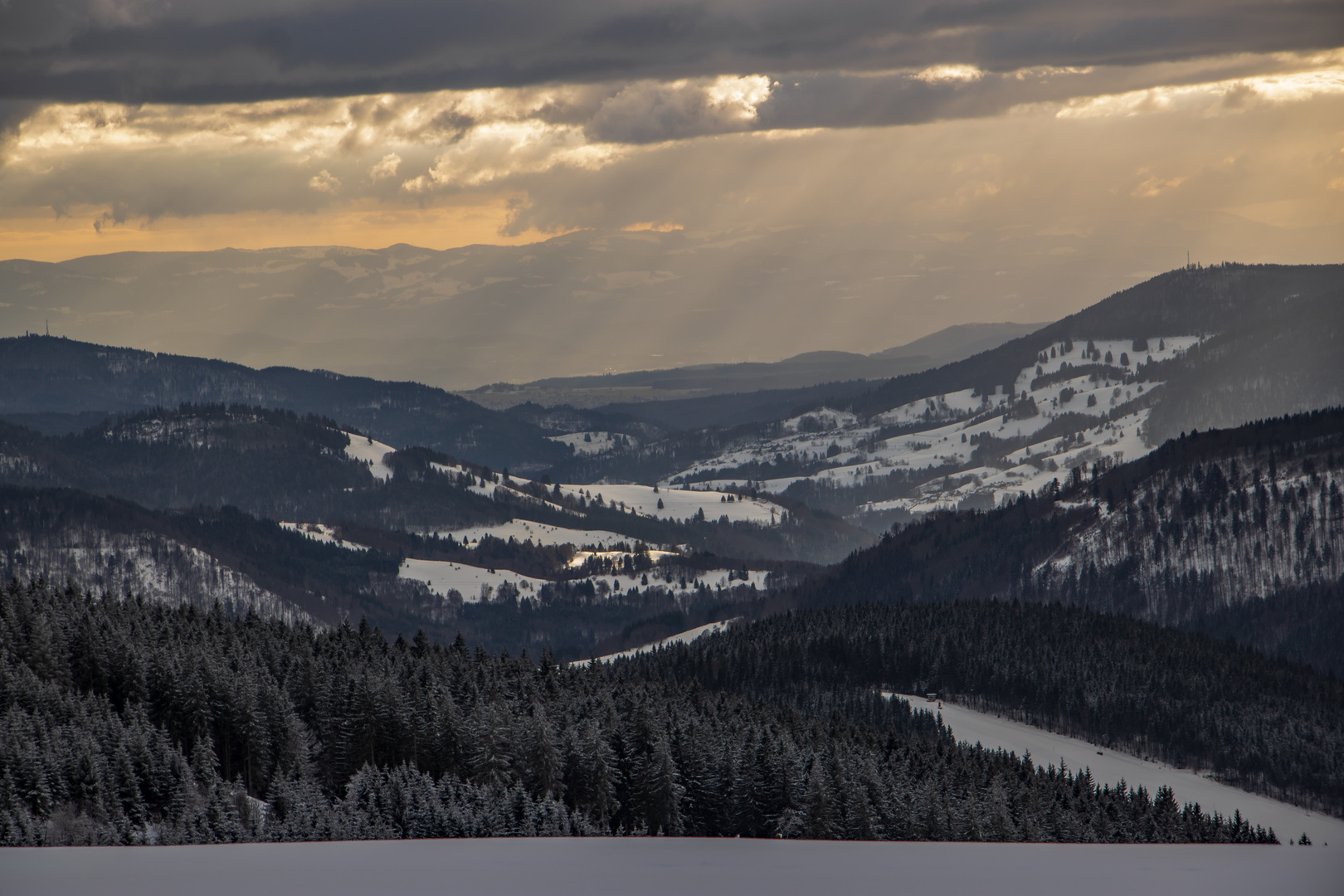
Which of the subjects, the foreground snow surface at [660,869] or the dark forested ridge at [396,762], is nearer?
the foreground snow surface at [660,869]

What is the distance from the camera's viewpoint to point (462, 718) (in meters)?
115

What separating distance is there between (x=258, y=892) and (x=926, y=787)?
273ft

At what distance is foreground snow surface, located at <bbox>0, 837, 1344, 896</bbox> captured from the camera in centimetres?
4612

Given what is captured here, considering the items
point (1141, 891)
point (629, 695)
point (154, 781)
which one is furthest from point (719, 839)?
point (629, 695)

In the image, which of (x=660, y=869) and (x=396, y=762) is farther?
(x=396, y=762)

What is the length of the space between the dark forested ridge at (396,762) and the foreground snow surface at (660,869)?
120 feet

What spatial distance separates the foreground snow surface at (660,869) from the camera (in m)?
46.1

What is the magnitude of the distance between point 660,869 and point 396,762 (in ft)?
230

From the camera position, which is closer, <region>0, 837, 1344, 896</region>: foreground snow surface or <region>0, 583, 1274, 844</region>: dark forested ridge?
<region>0, 837, 1344, 896</region>: foreground snow surface

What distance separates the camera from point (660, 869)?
1953 inches

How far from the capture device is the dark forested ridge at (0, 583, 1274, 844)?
92062mm

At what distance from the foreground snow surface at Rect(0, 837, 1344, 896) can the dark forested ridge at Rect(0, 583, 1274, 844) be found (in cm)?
3661

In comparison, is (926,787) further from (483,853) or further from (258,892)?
(258,892)

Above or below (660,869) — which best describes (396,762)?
below
